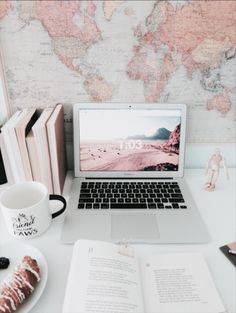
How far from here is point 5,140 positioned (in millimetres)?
810

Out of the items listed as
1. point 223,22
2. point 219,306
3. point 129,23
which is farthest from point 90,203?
point 223,22

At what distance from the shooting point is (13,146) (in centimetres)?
81

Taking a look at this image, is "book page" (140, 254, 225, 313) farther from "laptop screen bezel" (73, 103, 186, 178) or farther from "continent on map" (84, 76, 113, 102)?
"continent on map" (84, 76, 113, 102)

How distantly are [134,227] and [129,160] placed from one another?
0.84ft

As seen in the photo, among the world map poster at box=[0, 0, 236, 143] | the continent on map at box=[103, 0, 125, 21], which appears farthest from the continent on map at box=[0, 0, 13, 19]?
the continent on map at box=[103, 0, 125, 21]

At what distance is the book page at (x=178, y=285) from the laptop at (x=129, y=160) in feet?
0.55

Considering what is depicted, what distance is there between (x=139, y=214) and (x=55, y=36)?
0.56 meters

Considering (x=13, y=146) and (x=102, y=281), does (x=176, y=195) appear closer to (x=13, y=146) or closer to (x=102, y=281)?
(x=102, y=281)

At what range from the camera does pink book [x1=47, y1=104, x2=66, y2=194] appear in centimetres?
80

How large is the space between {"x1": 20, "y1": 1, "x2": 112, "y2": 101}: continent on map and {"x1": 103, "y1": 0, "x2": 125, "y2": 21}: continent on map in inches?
1.2

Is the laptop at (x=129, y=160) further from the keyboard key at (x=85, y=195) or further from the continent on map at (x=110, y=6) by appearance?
the continent on map at (x=110, y=6)

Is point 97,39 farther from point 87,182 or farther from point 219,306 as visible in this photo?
point 219,306

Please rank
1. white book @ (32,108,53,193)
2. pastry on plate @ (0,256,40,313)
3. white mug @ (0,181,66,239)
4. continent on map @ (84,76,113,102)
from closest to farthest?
pastry on plate @ (0,256,40,313) → white mug @ (0,181,66,239) → white book @ (32,108,53,193) → continent on map @ (84,76,113,102)

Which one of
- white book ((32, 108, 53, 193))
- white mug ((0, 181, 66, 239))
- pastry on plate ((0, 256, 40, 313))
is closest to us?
pastry on plate ((0, 256, 40, 313))
